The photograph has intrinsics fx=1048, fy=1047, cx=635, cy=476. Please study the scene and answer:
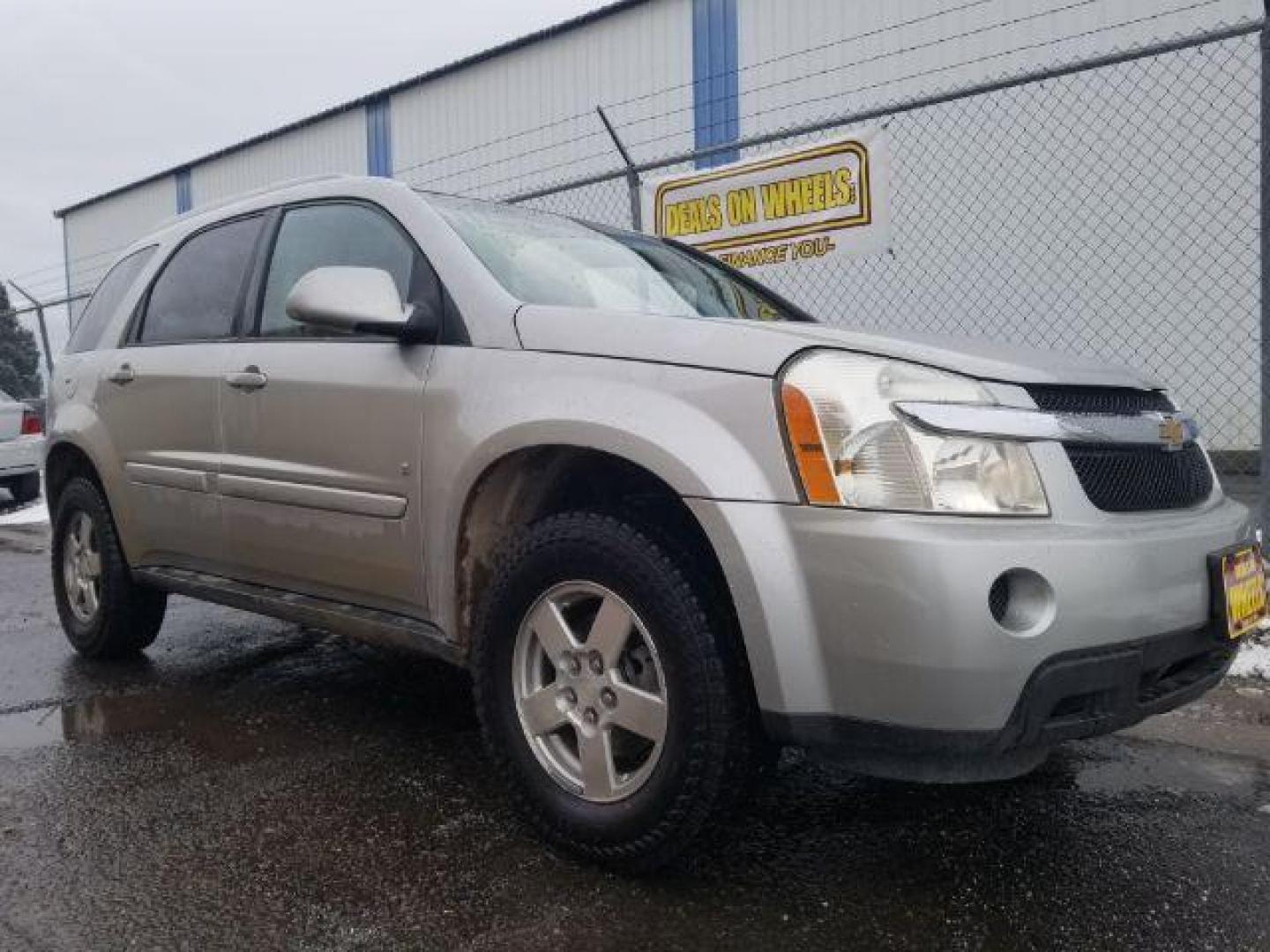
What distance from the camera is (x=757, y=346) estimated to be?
2168mm

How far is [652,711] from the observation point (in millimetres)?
2203

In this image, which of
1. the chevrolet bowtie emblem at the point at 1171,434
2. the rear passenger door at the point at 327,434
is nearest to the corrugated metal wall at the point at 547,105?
the rear passenger door at the point at 327,434

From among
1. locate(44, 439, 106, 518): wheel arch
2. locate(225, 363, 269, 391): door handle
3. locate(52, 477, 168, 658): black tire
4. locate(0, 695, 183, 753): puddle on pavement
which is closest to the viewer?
locate(225, 363, 269, 391): door handle

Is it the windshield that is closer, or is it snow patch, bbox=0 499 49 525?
the windshield

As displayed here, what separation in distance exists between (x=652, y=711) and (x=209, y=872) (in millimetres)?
1079

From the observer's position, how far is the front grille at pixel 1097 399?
86.1 inches

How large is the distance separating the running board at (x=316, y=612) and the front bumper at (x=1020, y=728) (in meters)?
1.07

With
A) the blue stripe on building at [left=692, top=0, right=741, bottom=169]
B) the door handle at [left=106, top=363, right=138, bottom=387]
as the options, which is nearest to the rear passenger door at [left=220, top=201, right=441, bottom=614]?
the door handle at [left=106, top=363, right=138, bottom=387]

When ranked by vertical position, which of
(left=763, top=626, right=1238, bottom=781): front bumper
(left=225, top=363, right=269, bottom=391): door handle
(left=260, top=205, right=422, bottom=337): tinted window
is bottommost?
(left=763, top=626, right=1238, bottom=781): front bumper

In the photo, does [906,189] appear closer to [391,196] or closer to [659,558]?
[391,196]

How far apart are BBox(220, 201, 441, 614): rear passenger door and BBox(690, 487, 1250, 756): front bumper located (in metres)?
1.04

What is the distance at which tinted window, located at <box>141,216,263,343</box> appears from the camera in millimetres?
3580

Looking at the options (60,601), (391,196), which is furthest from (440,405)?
(60,601)

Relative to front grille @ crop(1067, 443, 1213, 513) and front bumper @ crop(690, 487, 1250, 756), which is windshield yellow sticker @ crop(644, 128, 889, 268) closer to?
front grille @ crop(1067, 443, 1213, 513)
